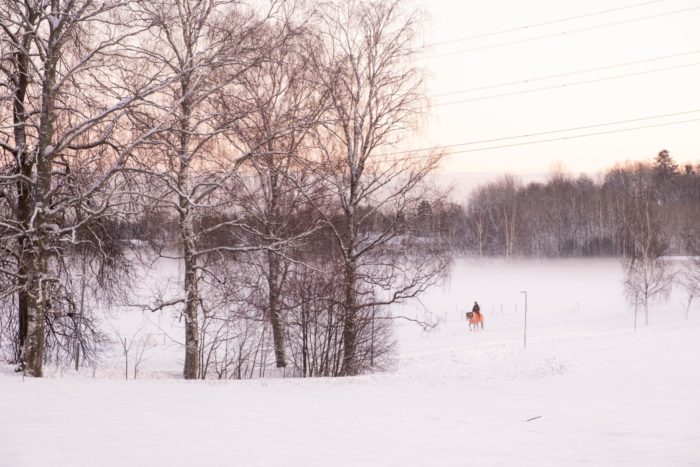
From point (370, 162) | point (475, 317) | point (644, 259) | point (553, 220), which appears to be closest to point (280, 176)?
point (370, 162)

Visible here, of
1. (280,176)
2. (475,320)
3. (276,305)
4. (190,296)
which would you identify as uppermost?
(280,176)

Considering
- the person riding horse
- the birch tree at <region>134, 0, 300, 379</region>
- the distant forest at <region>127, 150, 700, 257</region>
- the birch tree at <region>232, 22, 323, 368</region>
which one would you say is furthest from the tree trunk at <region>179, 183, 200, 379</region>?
the distant forest at <region>127, 150, 700, 257</region>

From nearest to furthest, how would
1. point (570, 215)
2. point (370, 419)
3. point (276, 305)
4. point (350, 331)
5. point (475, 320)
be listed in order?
point (370, 419) → point (350, 331) → point (276, 305) → point (475, 320) → point (570, 215)

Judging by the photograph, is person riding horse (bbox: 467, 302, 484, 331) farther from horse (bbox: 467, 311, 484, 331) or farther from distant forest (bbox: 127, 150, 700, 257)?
distant forest (bbox: 127, 150, 700, 257)

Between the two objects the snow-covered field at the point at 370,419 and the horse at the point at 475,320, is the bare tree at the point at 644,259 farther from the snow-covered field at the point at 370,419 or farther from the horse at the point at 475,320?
the snow-covered field at the point at 370,419

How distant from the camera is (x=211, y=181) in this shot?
40.7ft

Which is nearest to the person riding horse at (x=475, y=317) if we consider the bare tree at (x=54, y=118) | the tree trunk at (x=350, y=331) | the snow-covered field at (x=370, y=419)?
the snow-covered field at (x=370, y=419)

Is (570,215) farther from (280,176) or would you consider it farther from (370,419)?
(370,419)

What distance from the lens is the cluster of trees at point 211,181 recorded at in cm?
1038

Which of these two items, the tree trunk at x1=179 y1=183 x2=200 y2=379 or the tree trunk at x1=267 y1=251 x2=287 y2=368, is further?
the tree trunk at x1=267 y1=251 x2=287 y2=368

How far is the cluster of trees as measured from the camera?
1038 cm

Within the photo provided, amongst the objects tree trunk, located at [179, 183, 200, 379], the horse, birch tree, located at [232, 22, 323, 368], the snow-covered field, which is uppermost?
birch tree, located at [232, 22, 323, 368]

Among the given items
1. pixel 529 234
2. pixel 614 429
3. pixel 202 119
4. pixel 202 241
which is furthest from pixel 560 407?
pixel 529 234

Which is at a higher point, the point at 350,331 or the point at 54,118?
the point at 54,118
